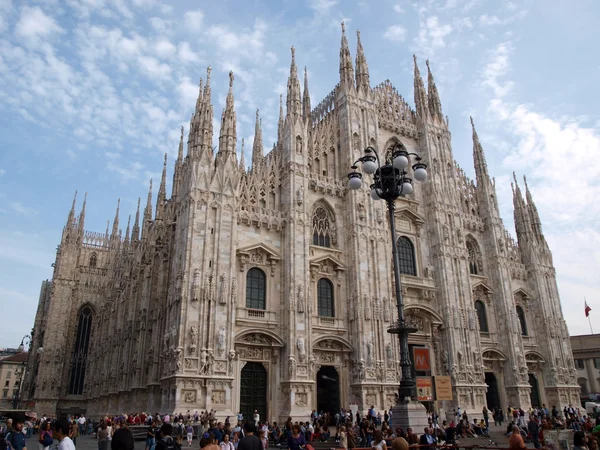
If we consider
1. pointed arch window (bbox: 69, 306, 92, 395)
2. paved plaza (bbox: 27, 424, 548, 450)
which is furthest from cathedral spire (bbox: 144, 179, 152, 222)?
pointed arch window (bbox: 69, 306, 92, 395)

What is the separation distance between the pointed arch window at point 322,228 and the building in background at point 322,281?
7 centimetres

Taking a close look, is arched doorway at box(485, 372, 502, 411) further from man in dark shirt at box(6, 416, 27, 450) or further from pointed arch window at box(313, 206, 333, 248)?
man in dark shirt at box(6, 416, 27, 450)

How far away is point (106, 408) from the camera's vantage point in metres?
37.0

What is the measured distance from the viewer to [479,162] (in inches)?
1623

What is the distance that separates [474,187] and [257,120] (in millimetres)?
20346

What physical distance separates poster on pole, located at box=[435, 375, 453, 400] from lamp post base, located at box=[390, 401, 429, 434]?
15.1 metres

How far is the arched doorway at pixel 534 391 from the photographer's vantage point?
1422 inches

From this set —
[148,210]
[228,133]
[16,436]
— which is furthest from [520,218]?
[16,436]

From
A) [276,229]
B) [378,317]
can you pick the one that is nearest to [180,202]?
[276,229]

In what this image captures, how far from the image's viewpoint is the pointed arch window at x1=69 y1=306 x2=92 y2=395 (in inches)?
2082

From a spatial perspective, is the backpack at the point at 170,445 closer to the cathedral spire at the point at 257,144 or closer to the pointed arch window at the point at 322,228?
the pointed arch window at the point at 322,228

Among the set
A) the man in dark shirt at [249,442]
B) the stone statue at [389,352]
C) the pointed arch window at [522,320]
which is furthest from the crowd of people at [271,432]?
the pointed arch window at [522,320]

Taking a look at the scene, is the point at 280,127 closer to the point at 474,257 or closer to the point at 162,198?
the point at 162,198

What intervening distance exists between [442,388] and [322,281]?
9310 millimetres
